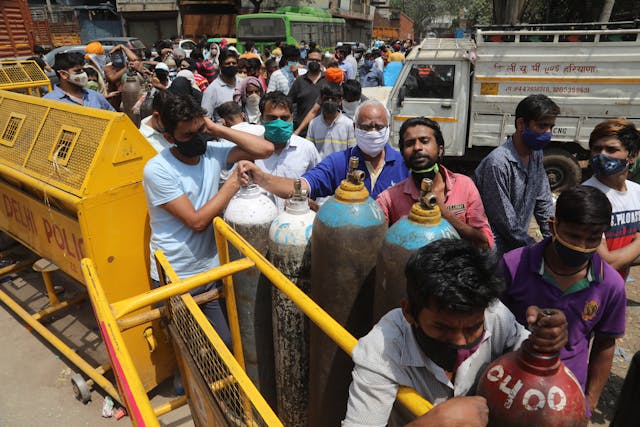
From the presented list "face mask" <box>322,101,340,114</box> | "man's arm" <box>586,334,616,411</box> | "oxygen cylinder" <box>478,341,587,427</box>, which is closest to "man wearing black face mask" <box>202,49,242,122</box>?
"face mask" <box>322,101,340,114</box>

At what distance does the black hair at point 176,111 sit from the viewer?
2396mm

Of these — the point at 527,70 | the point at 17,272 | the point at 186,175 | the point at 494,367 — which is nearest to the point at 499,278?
the point at 494,367

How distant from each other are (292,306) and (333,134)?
126 inches

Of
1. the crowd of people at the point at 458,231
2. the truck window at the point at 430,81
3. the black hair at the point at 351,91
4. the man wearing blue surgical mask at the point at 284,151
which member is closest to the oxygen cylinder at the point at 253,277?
the crowd of people at the point at 458,231

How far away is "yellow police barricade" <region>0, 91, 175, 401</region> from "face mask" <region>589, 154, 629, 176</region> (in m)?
2.98

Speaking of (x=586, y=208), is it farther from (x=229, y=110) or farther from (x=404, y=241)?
(x=229, y=110)

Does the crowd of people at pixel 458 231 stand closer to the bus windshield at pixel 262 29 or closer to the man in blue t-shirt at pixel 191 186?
the man in blue t-shirt at pixel 191 186

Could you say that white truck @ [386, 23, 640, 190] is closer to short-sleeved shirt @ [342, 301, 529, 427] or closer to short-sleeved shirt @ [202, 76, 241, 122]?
short-sleeved shirt @ [202, 76, 241, 122]

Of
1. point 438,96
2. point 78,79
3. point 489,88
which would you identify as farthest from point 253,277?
point 489,88

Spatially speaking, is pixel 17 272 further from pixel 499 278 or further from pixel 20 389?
pixel 499 278

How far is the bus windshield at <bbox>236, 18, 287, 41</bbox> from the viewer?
16.5m

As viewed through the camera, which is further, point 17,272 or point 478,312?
point 17,272

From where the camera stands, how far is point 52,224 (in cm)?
341

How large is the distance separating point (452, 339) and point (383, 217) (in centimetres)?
73
